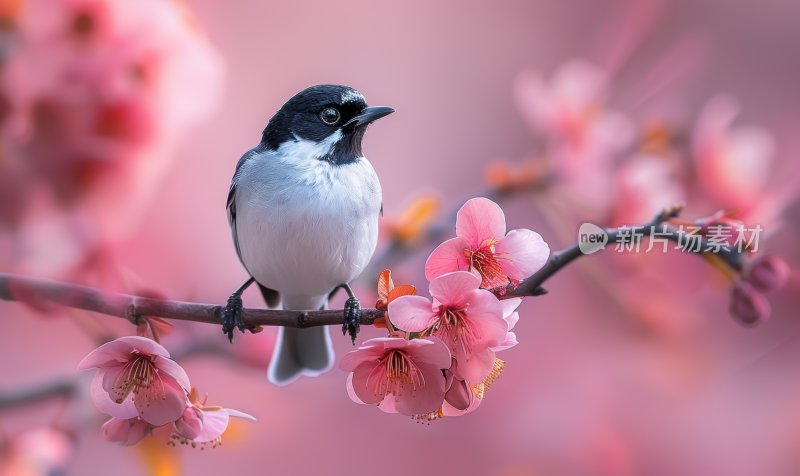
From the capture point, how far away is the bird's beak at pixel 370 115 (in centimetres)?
58

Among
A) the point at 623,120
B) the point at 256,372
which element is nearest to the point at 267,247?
the point at 256,372

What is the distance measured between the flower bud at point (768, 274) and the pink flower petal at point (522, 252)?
0.14 metres

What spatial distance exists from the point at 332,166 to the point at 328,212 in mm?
50

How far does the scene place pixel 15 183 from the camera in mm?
656

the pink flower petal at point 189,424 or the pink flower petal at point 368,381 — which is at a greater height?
the pink flower petal at point 368,381

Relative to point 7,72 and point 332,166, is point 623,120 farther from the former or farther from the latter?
point 7,72

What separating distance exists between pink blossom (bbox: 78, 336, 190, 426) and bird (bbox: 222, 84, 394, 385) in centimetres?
15

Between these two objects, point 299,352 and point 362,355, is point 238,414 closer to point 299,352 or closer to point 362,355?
point 362,355

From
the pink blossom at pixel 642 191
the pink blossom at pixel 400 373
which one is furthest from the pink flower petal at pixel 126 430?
the pink blossom at pixel 642 191

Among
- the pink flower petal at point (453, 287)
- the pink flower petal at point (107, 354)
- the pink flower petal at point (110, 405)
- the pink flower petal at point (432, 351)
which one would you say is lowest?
the pink flower petal at point (110, 405)

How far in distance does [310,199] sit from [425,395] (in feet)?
0.79

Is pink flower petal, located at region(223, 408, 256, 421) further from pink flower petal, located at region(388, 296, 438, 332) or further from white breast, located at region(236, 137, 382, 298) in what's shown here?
white breast, located at region(236, 137, 382, 298)

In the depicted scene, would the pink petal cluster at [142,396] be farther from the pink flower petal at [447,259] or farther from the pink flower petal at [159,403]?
the pink flower petal at [447,259]

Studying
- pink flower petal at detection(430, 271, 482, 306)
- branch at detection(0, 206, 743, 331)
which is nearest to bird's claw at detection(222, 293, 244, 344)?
branch at detection(0, 206, 743, 331)
